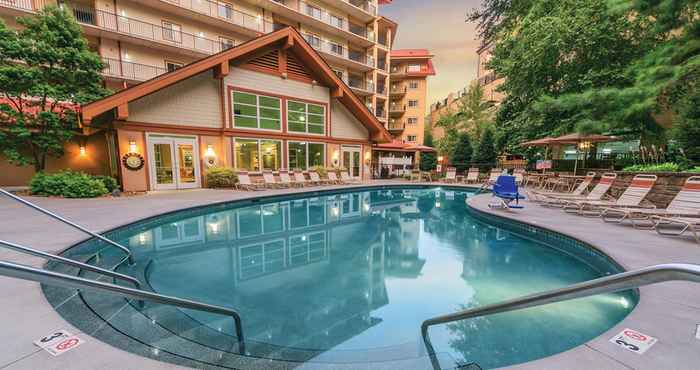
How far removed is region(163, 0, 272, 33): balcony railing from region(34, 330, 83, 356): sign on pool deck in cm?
1656

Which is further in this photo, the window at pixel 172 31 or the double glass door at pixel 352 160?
the double glass door at pixel 352 160

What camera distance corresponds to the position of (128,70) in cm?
1274

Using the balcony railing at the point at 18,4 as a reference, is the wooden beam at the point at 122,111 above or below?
below

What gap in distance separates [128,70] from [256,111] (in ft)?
21.5

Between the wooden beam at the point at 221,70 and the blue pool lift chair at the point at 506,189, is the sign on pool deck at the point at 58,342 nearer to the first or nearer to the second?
the blue pool lift chair at the point at 506,189

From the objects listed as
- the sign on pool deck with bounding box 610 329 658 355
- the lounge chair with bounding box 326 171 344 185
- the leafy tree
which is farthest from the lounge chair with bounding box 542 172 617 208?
the leafy tree

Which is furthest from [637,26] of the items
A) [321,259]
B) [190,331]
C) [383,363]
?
[190,331]

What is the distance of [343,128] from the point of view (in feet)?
52.6

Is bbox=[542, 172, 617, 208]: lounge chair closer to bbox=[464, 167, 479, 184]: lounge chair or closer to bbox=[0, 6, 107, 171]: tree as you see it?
bbox=[464, 167, 479, 184]: lounge chair

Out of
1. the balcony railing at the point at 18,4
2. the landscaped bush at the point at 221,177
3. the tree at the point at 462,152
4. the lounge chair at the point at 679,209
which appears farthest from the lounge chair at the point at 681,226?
the balcony railing at the point at 18,4

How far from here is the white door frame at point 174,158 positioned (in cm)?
1042

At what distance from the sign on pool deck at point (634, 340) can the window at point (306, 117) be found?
13620mm

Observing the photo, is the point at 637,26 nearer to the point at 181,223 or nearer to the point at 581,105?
the point at 581,105

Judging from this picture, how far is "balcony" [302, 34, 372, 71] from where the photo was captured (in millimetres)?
19016
